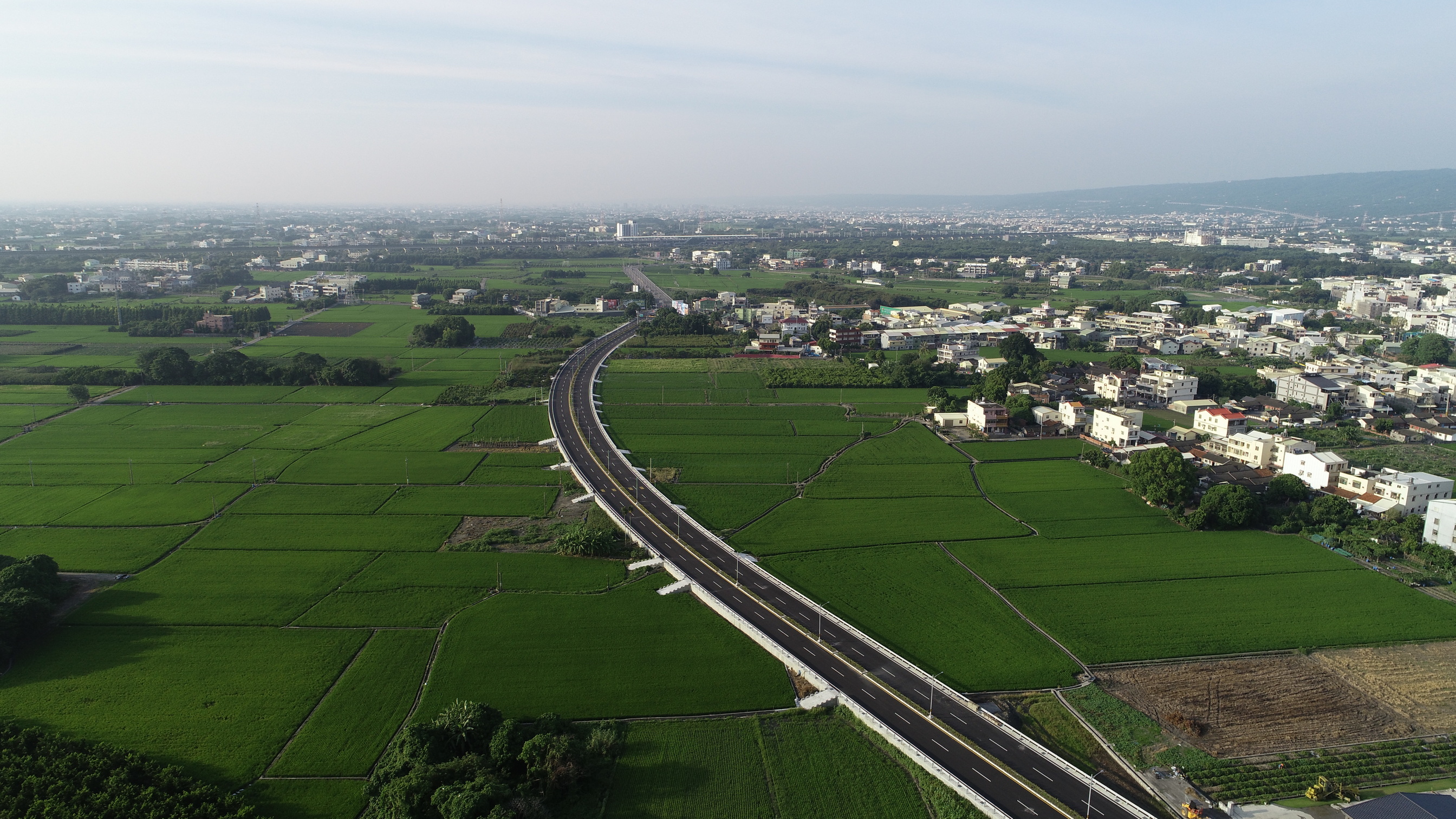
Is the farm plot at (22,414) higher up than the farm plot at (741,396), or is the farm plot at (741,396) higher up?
the farm plot at (22,414)

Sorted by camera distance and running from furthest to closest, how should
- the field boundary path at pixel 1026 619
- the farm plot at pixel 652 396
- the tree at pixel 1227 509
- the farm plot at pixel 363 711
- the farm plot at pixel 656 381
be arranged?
the farm plot at pixel 656 381
the farm plot at pixel 652 396
the tree at pixel 1227 509
the field boundary path at pixel 1026 619
the farm plot at pixel 363 711

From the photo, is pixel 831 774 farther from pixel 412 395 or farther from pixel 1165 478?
pixel 412 395

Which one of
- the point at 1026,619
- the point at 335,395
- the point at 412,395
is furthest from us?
the point at 412,395

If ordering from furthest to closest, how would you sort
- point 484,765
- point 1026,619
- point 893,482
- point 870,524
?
point 893,482 < point 870,524 < point 1026,619 < point 484,765

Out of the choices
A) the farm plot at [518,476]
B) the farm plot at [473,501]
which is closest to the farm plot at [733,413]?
the farm plot at [518,476]

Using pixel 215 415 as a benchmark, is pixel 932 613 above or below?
below

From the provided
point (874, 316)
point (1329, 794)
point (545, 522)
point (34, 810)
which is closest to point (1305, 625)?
point (1329, 794)

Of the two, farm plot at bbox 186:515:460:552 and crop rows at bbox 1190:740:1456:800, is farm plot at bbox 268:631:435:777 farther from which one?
crop rows at bbox 1190:740:1456:800

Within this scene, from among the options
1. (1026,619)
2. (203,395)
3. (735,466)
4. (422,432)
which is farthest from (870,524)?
(203,395)

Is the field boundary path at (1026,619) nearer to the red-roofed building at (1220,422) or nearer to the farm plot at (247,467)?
the red-roofed building at (1220,422)
